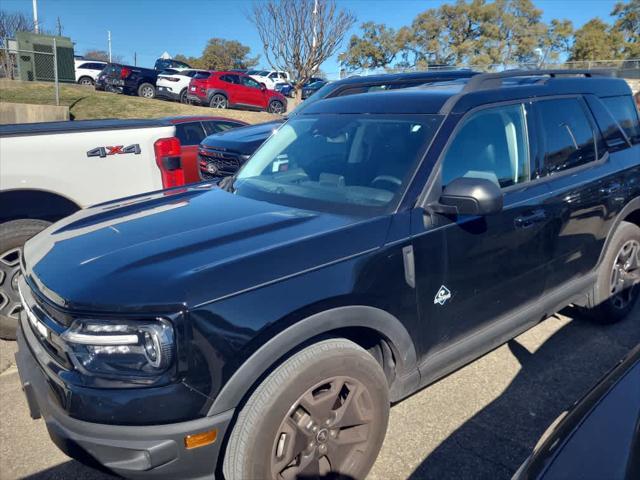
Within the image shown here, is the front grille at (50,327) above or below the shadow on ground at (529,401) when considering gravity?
above

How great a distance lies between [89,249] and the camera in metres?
2.42

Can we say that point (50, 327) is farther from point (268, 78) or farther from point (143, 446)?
point (268, 78)

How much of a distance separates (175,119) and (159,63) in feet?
96.2

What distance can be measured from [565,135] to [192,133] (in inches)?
257

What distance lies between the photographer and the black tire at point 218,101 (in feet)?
69.1

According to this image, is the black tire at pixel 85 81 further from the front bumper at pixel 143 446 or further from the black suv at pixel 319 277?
the front bumper at pixel 143 446

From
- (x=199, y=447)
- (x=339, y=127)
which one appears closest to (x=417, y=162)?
(x=339, y=127)

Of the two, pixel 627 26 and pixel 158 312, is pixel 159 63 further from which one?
pixel 627 26

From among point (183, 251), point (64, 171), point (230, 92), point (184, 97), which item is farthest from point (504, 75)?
point (184, 97)

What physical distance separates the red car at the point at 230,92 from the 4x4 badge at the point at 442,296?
19.6 m

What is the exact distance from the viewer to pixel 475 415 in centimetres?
318

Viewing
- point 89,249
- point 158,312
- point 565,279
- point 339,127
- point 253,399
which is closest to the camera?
point 158,312

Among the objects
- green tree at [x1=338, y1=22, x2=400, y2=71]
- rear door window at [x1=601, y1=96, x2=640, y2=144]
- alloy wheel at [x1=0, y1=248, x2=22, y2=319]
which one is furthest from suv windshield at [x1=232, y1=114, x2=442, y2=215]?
green tree at [x1=338, y1=22, x2=400, y2=71]

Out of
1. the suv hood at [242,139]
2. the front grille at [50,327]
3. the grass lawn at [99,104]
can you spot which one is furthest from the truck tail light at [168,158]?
the grass lawn at [99,104]
